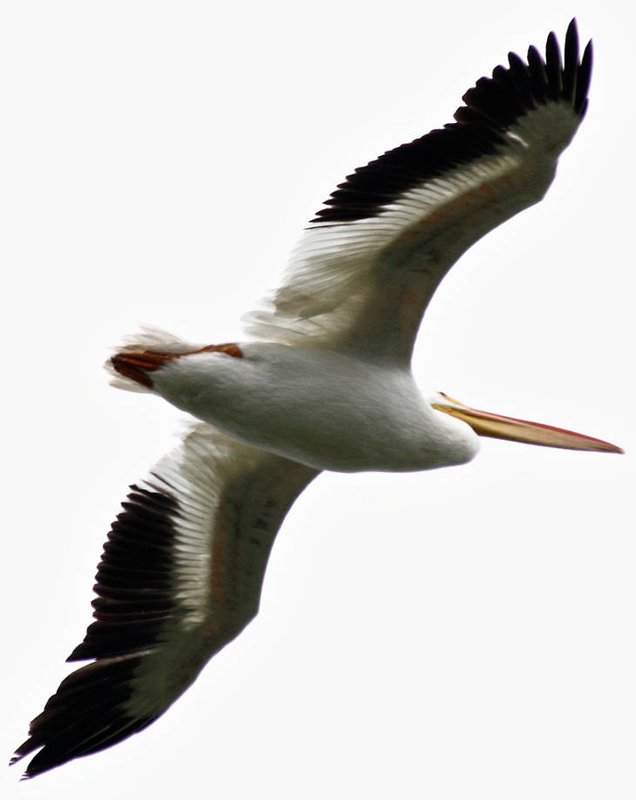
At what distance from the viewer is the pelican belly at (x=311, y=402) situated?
9.72 meters

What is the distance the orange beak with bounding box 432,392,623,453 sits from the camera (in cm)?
1098

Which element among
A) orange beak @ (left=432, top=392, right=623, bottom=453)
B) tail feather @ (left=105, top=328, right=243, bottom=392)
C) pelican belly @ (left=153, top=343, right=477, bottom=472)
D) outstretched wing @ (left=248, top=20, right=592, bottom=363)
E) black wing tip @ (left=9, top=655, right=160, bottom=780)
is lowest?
black wing tip @ (left=9, top=655, right=160, bottom=780)

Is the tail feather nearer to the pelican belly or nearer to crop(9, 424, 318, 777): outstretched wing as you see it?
the pelican belly

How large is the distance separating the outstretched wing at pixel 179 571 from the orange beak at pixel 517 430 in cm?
101

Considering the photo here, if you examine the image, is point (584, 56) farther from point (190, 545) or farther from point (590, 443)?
point (190, 545)

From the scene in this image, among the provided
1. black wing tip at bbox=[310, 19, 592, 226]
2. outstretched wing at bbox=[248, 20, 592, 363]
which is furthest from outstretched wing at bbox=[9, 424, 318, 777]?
black wing tip at bbox=[310, 19, 592, 226]

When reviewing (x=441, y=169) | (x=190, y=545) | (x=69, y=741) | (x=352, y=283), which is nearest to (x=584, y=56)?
(x=441, y=169)

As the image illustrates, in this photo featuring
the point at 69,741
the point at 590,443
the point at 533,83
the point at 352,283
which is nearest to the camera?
the point at 533,83

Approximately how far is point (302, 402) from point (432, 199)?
1.38 meters

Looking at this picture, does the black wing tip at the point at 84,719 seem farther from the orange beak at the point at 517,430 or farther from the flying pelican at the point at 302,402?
the orange beak at the point at 517,430

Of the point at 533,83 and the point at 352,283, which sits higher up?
the point at 533,83

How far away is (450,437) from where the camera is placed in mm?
9953

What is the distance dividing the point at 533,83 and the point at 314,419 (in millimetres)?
2168

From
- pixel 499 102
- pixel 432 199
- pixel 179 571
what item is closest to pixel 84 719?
pixel 179 571
